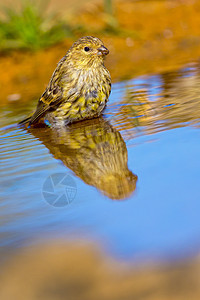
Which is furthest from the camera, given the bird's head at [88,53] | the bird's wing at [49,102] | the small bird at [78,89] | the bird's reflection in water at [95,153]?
the bird's head at [88,53]

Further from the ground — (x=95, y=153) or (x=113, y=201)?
(x=113, y=201)

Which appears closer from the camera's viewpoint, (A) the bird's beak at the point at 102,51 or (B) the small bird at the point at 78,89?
(B) the small bird at the point at 78,89

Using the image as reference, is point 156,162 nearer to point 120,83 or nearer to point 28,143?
point 28,143

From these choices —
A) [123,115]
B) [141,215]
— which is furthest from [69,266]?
[123,115]

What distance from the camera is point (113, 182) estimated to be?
2693 millimetres

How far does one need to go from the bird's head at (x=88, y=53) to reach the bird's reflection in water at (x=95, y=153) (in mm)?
548

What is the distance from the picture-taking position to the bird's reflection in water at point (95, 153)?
2678 mm

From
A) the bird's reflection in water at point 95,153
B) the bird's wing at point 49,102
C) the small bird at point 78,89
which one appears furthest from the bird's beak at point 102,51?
the bird's reflection in water at point 95,153

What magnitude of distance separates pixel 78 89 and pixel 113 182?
207cm

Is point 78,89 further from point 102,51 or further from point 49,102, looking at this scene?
point 102,51

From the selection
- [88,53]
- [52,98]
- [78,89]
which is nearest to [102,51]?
[88,53]

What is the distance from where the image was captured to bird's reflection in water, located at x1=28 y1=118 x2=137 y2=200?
→ 2678mm

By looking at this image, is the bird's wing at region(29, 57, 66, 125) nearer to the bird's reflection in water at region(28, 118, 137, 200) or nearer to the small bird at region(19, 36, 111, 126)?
the small bird at region(19, 36, 111, 126)

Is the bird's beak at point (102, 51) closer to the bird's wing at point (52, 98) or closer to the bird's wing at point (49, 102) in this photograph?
the bird's wing at point (52, 98)
